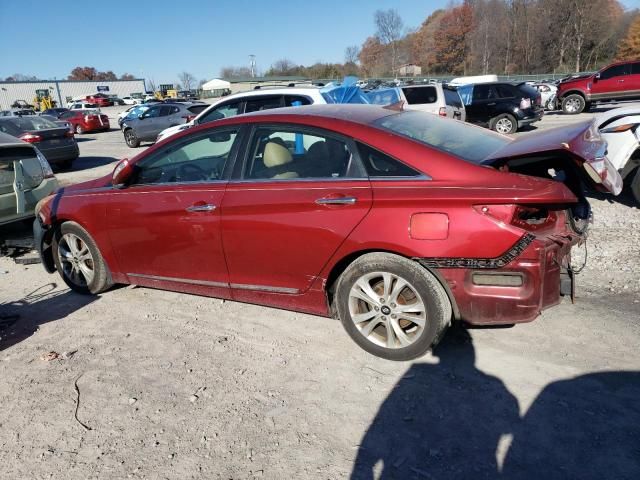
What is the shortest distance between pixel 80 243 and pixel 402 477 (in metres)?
3.64

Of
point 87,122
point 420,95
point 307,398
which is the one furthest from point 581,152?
point 87,122

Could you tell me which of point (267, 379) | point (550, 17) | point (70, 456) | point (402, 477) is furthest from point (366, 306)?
point (550, 17)

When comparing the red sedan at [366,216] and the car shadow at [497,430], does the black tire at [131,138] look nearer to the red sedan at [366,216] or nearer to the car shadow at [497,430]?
the red sedan at [366,216]

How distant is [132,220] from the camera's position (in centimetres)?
392

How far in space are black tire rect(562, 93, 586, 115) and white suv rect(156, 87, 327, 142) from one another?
15734 millimetres

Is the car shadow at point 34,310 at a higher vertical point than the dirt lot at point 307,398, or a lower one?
higher

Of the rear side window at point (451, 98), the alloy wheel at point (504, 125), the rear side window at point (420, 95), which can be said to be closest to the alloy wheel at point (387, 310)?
the rear side window at point (420, 95)

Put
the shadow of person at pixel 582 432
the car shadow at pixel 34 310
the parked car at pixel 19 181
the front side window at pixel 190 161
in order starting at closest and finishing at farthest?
the shadow of person at pixel 582 432 → the front side window at pixel 190 161 → the car shadow at pixel 34 310 → the parked car at pixel 19 181

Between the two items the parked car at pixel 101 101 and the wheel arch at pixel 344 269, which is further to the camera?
the parked car at pixel 101 101

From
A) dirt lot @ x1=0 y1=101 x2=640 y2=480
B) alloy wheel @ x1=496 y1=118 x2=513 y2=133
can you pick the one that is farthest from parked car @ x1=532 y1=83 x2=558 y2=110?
dirt lot @ x1=0 y1=101 x2=640 y2=480

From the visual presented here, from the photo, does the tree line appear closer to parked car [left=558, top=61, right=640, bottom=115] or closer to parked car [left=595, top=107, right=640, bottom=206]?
parked car [left=558, top=61, right=640, bottom=115]

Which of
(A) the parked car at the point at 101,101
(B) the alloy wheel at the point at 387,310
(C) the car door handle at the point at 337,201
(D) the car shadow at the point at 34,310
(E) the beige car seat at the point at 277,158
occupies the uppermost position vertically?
(A) the parked car at the point at 101,101

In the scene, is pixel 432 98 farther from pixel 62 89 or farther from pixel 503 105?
pixel 62 89

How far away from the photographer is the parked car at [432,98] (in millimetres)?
12453
